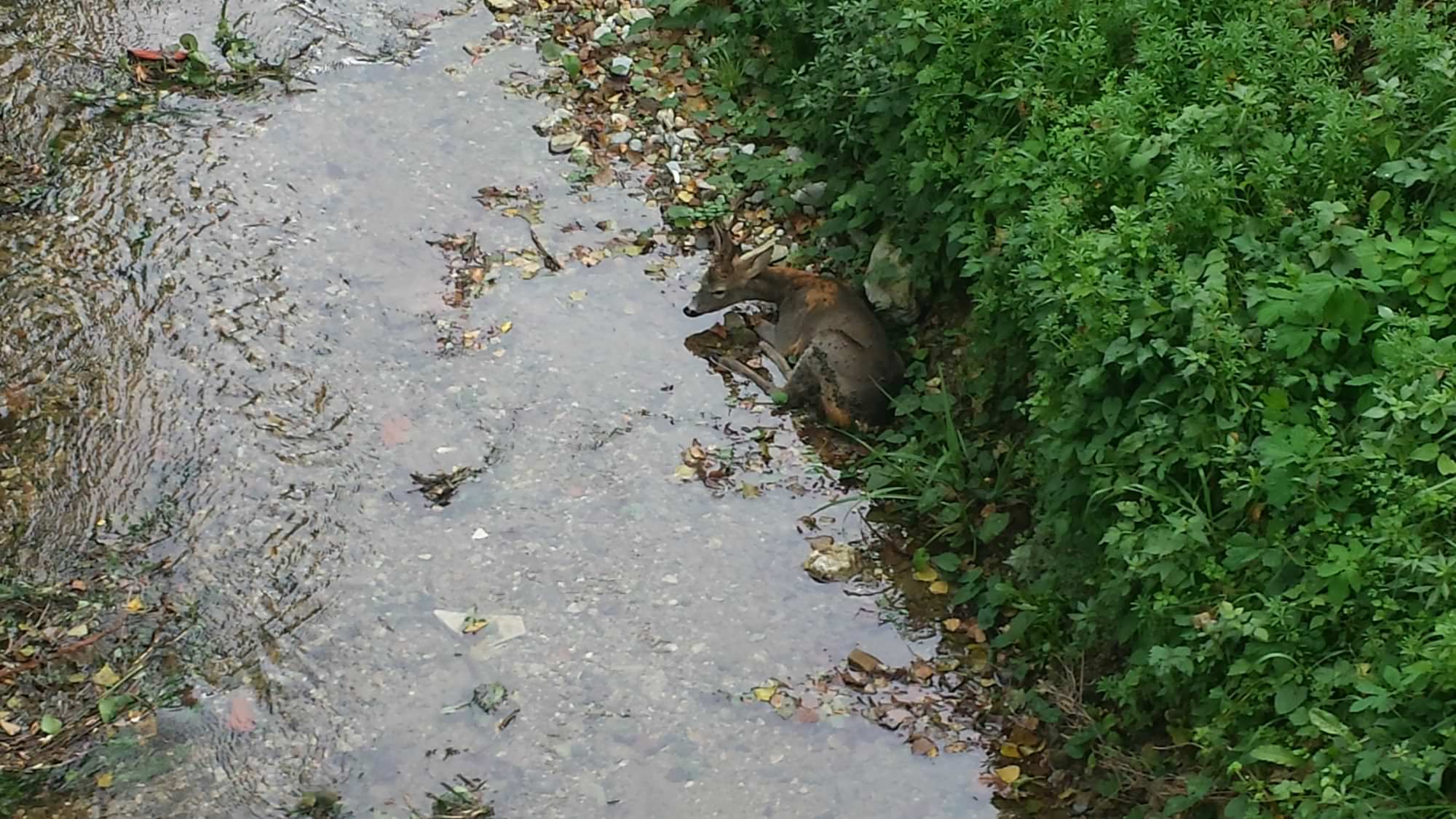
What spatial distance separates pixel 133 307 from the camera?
5.00 meters

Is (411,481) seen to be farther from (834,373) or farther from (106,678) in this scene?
(834,373)

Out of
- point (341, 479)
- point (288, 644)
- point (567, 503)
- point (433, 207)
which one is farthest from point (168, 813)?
point (433, 207)

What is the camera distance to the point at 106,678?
3750 mm

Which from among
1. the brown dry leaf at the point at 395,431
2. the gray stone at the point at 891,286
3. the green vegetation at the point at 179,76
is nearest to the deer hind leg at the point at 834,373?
the gray stone at the point at 891,286

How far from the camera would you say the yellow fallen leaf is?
3.74 metres

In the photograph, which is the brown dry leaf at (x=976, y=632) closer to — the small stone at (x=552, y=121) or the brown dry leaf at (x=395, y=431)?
the brown dry leaf at (x=395, y=431)

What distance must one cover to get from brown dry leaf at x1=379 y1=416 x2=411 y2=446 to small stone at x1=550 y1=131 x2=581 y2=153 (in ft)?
5.98

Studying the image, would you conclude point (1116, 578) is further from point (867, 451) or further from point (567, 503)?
point (567, 503)

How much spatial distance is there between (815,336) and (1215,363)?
1725 millimetres

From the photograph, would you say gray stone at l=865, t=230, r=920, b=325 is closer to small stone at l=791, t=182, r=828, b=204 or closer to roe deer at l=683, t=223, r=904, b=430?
roe deer at l=683, t=223, r=904, b=430

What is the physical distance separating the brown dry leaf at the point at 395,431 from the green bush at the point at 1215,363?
171 centimetres

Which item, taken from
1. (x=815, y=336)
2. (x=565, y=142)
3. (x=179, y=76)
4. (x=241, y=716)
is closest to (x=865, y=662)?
(x=815, y=336)

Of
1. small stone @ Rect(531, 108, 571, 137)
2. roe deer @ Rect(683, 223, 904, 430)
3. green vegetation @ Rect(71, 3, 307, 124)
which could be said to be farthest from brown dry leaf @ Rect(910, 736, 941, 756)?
green vegetation @ Rect(71, 3, 307, 124)

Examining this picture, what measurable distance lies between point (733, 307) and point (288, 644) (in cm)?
221
